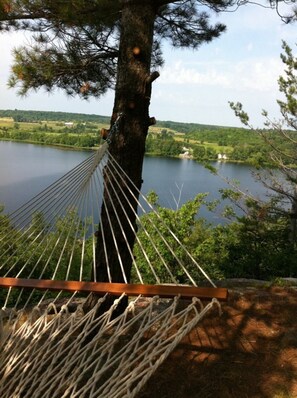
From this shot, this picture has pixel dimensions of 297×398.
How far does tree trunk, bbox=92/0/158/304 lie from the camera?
6.26 feet

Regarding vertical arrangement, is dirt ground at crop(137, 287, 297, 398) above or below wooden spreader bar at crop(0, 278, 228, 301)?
below

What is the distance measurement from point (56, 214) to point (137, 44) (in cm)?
97

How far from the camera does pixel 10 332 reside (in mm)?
1290

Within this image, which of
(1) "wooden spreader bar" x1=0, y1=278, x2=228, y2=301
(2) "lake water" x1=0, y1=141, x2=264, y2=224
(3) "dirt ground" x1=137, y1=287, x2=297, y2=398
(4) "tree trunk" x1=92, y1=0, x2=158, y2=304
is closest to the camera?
(1) "wooden spreader bar" x1=0, y1=278, x2=228, y2=301

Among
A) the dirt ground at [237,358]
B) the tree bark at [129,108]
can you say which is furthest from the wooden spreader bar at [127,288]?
the tree bark at [129,108]

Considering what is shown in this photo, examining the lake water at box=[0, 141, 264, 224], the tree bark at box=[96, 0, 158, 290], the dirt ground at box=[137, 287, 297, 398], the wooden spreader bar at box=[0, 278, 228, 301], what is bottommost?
the lake water at box=[0, 141, 264, 224]

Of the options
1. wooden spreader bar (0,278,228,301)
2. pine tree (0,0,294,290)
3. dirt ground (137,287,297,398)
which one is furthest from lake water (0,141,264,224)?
wooden spreader bar (0,278,228,301)

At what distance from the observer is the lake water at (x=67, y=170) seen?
17.2 m

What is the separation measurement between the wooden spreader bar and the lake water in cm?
1275

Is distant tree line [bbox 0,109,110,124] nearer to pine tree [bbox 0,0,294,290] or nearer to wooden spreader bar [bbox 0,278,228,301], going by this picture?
pine tree [bbox 0,0,294,290]

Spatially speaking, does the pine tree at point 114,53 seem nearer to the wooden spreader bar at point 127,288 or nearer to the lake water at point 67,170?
the wooden spreader bar at point 127,288

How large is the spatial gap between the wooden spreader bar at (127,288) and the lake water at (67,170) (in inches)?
502

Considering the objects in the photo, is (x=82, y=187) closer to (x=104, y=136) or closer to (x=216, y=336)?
(x=104, y=136)

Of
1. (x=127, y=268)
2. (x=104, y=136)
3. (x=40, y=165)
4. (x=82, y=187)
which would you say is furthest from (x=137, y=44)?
(x=40, y=165)
